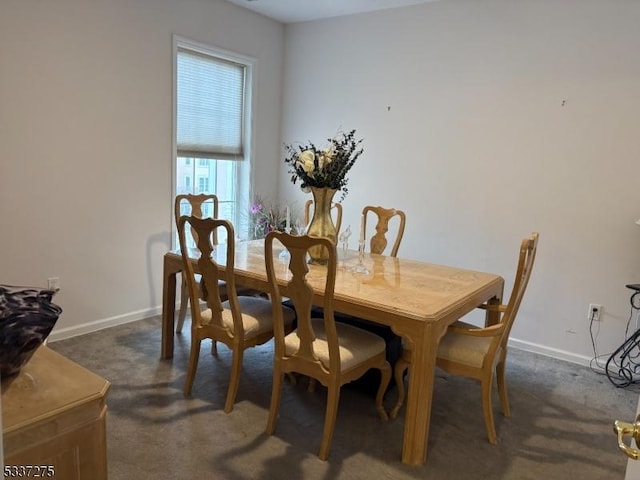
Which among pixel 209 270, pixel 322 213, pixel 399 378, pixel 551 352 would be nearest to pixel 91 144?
pixel 209 270

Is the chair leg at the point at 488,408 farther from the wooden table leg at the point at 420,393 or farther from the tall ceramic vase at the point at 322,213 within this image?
the tall ceramic vase at the point at 322,213

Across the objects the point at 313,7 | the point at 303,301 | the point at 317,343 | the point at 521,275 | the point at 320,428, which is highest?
the point at 313,7

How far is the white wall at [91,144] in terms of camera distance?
10.0ft

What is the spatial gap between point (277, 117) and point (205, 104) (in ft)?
2.96

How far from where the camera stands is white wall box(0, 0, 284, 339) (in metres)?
3.05

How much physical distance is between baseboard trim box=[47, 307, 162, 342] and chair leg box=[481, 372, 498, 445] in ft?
9.04

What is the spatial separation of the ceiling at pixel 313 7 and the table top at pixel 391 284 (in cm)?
221

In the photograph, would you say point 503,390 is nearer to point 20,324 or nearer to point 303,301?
point 303,301

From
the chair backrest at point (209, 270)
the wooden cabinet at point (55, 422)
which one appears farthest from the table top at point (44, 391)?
the chair backrest at point (209, 270)

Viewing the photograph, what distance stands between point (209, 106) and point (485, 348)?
3.15 metres

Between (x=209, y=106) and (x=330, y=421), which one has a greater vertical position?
(x=209, y=106)

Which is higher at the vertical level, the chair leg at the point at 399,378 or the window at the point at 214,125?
the window at the point at 214,125

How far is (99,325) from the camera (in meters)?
3.63

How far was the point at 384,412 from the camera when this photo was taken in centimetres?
256
